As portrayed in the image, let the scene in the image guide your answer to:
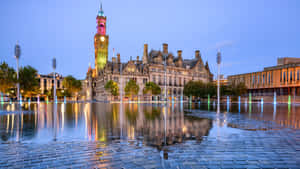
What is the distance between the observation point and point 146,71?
94.1m

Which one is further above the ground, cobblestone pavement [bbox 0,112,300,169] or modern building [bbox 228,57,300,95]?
modern building [bbox 228,57,300,95]

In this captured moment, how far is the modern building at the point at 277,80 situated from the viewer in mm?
67562

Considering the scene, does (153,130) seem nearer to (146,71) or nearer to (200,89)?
(200,89)

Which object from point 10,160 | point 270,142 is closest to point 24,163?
point 10,160

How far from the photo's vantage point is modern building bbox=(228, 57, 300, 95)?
6756 cm

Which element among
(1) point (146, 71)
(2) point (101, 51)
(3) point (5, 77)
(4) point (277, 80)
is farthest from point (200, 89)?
(2) point (101, 51)

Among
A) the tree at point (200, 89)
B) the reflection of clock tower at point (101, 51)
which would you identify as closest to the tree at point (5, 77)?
the tree at point (200, 89)

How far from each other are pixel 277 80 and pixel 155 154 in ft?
267

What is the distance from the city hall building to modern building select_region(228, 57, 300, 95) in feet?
97.4

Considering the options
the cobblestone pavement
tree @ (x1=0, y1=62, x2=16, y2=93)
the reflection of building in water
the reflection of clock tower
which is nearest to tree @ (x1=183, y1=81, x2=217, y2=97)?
tree @ (x1=0, y1=62, x2=16, y2=93)

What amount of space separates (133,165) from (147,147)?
69.9 inches

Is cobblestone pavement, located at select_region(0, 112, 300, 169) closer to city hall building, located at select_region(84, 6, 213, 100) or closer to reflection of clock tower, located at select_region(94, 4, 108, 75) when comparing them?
city hall building, located at select_region(84, 6, 213, 100)

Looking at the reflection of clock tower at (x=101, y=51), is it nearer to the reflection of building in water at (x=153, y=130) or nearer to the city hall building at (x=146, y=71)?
the city hall building at (x=146, y=71)

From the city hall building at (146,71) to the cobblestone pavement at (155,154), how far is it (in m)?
71.8
